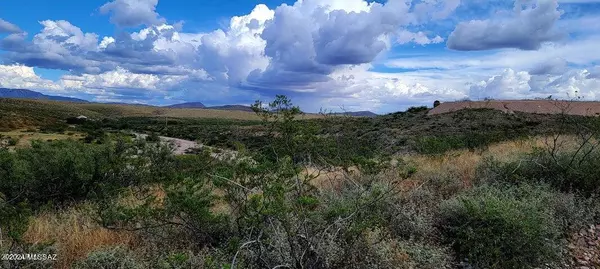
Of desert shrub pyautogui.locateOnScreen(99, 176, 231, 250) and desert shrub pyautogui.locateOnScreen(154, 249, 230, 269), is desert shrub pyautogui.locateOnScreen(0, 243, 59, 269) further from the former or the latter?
desert shrub pyautogui.locateOnScreen(154, 249, 230, 269)

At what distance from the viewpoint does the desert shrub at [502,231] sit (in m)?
5.10

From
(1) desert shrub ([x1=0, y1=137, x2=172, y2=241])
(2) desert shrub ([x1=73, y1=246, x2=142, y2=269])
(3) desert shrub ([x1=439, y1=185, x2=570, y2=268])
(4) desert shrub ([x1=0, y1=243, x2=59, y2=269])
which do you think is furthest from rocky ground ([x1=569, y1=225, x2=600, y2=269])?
(1) desert shrub ([x1=0, y1=137, x2=172, y2=241])

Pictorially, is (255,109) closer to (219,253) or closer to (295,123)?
(295,123)

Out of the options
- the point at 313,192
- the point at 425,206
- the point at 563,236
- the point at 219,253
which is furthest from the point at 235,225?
the point at 563,236

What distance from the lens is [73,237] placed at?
5.08 metres

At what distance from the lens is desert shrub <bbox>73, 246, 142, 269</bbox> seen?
4.36 m

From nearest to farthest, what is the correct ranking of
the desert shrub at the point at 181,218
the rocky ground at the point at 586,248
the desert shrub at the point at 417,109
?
the desert shrub at the point at 181,218, the rocky ground at the point at 586,248, the desert shrub at the point at 417,109

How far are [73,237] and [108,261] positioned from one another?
0.98 m

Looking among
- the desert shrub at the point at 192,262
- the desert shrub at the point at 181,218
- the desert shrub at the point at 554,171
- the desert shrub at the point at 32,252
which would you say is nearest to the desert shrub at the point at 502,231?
the desert shrub at the point at 554,171

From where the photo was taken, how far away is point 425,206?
643cm

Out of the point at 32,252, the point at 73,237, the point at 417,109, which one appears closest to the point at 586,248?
the point at 73,237

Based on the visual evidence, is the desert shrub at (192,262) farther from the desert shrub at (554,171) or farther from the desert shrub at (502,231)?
the desert shrub at (554,171)

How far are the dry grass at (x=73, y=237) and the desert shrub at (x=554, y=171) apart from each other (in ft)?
20.6

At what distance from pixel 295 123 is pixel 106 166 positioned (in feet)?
17.8
